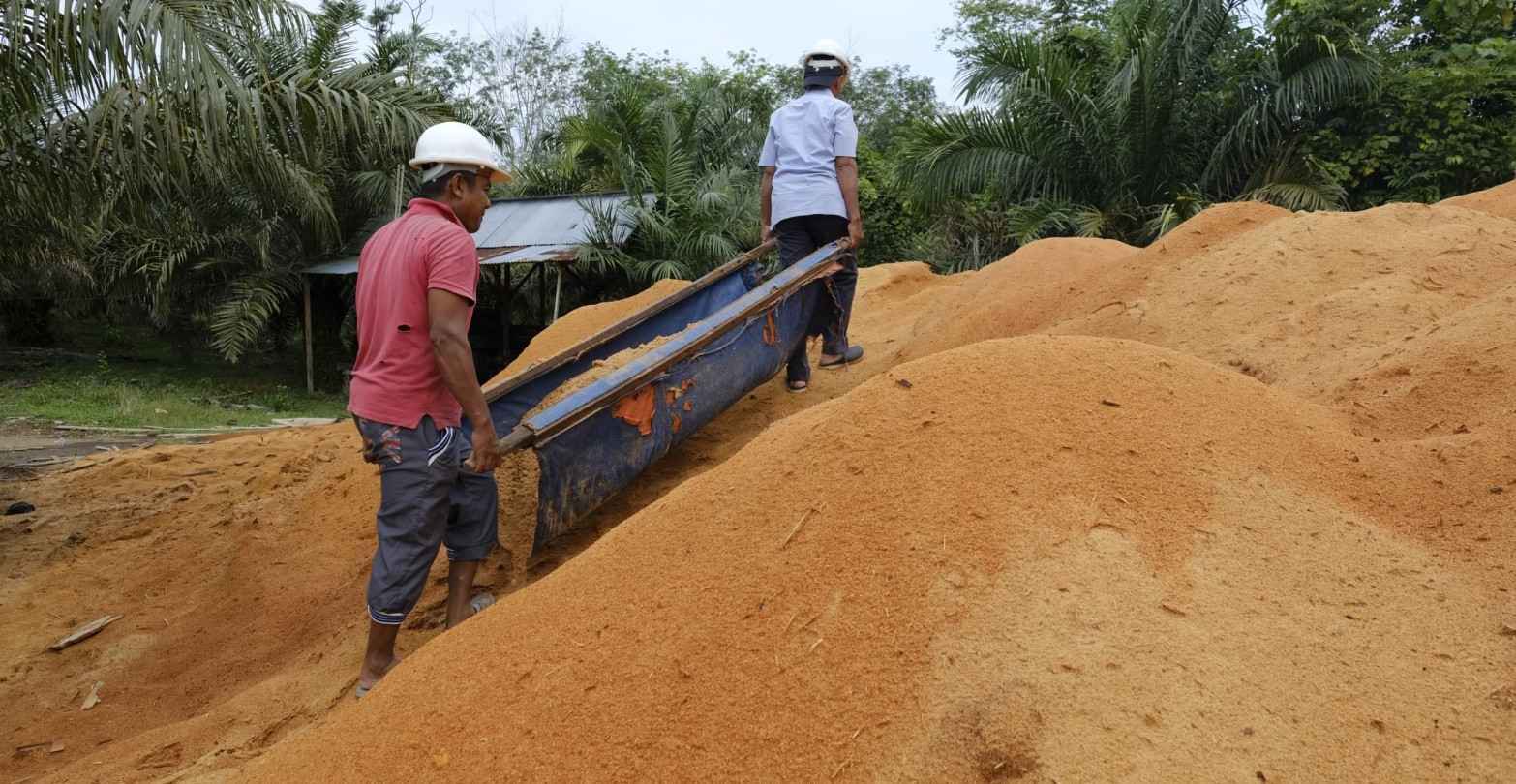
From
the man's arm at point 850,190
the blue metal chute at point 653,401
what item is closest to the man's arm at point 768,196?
the man's arm at point 850,190

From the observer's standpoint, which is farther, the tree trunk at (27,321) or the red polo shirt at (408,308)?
the tree trunk at (27,321)

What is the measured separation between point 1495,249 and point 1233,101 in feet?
19.7

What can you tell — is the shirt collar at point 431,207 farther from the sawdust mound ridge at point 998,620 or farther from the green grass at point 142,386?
the green grass at point 142,386

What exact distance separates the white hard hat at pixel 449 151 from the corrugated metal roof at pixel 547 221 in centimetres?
974

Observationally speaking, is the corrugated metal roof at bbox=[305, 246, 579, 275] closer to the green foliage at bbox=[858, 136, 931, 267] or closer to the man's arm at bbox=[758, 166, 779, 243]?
the green foliage at bbox=[858, 136, 931, 267]

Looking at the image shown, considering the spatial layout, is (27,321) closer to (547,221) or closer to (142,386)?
(142,386)

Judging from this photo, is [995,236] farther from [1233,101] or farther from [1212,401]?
[1212,401]

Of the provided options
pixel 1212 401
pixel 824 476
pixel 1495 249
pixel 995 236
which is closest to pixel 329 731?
pixel 824 476

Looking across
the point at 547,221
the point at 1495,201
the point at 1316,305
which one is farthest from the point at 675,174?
the point at 1316,305

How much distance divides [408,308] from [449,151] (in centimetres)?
50

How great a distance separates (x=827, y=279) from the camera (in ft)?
→ 16.2

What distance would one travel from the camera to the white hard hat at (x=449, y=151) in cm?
297

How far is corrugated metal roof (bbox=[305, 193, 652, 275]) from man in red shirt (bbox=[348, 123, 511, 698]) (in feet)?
29.6

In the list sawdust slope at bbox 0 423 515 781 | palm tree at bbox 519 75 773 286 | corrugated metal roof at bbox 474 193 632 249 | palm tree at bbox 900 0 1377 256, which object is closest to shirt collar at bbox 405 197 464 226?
sawdust slope at bbox 0 423 515 781
